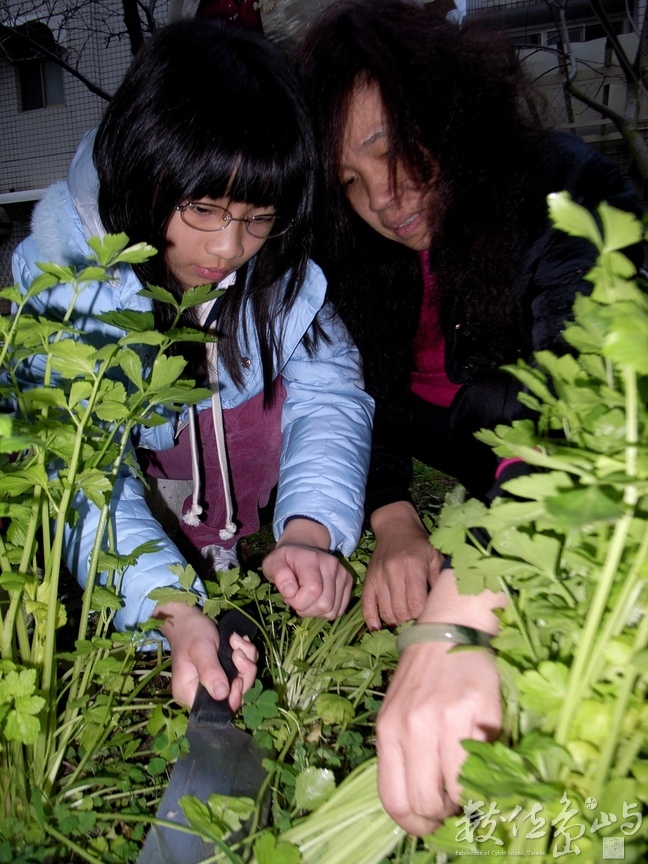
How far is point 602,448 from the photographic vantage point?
0.46 meters

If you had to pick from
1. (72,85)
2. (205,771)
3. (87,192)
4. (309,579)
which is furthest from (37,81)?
(205,771)

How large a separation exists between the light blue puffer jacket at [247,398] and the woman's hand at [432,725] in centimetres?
56

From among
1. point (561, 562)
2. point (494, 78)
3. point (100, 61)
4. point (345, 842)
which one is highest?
point (100, 61)

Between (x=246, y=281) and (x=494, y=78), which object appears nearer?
(x=494, y=78)

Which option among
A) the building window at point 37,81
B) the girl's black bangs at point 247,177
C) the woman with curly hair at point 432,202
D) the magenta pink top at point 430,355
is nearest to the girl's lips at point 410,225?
the woman with curly hair at point 432,202

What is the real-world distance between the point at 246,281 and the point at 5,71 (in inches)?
416

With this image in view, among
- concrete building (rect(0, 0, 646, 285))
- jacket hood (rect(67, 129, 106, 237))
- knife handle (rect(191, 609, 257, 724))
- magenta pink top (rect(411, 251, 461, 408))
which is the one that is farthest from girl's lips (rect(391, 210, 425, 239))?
concrete building (rect(0, 0, 646, 285))

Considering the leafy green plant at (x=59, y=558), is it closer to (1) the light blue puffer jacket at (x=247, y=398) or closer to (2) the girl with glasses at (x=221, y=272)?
(2) the girl with glasses at (x=221, y=272)

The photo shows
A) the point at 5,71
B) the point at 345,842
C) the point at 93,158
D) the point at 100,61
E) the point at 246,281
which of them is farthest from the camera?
the point at 5,71

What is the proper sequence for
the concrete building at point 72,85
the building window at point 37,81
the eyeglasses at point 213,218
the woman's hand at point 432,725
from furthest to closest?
the building window at point 37,81 → the concrete building at point 72,85 → the eyeglasses at point 213,218 → the woman's hand at point 432,725

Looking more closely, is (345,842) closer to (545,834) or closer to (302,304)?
(545,834)

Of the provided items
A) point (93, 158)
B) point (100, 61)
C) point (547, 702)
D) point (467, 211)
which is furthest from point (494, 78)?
point (100, 61)

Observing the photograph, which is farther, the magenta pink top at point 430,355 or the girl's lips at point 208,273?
the magenta pink top at point 430,355

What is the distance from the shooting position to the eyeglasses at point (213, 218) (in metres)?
1.17
